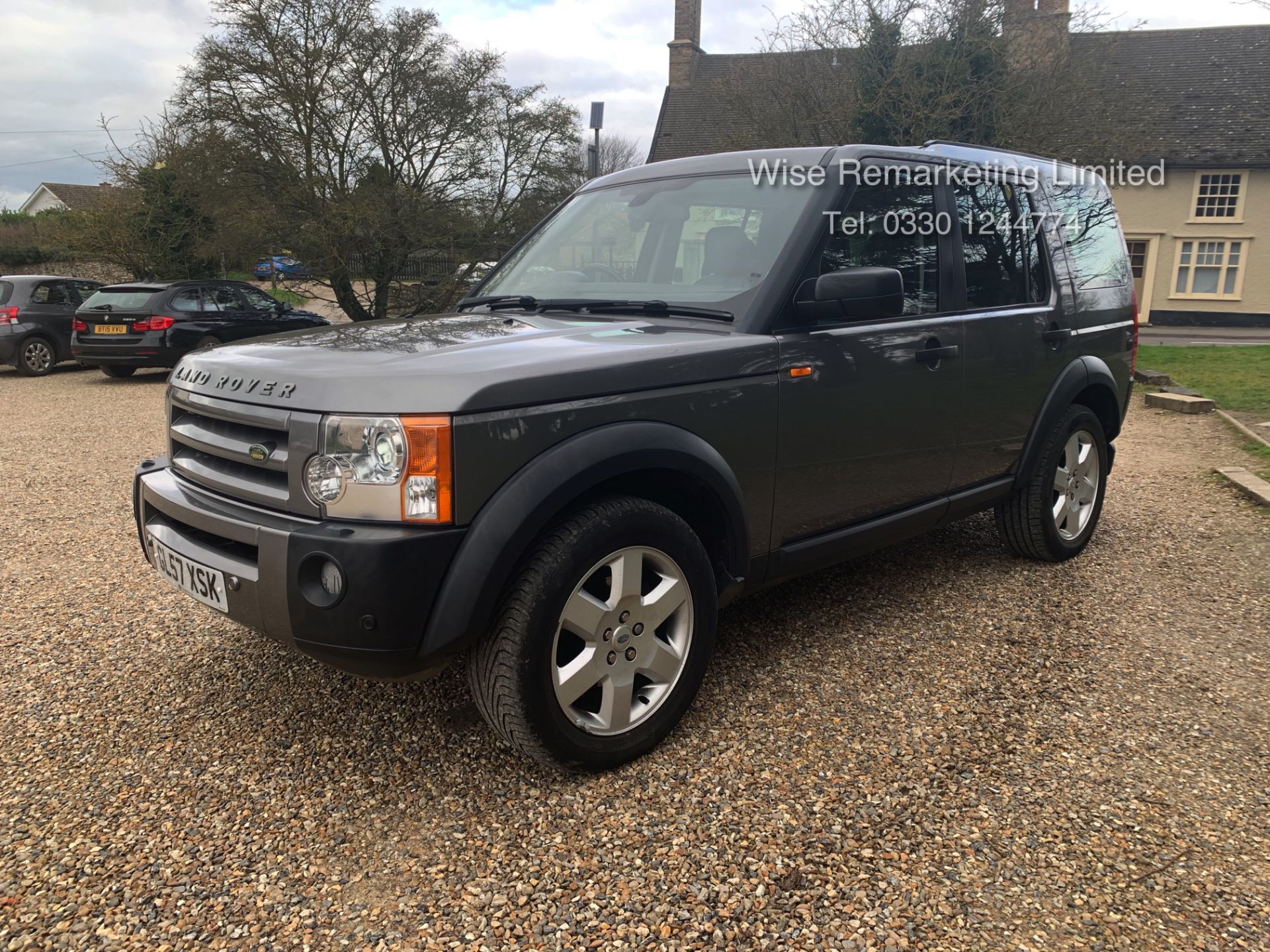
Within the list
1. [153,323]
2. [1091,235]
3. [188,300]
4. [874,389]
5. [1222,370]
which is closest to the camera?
[874,389]

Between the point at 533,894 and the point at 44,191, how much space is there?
77.5m

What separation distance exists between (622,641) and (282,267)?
53.4ft

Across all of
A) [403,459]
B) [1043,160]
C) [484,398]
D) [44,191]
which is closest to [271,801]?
[403,459]

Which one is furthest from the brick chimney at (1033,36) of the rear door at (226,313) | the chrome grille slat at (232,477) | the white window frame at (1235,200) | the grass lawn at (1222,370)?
the chrome grille slat at (232,477)

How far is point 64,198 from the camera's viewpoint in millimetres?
38219

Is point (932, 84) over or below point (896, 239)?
over

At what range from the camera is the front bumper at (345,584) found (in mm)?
2248

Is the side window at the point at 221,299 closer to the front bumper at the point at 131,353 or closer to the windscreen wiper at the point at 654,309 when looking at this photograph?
the front bumper at the point at 131,353

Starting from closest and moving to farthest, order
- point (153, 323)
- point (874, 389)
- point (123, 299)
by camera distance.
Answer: point (874, 389), point (153, 323), point (123, 299)

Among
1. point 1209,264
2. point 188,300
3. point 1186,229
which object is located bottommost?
point 188,300

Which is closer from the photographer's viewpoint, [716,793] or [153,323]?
[716,793]

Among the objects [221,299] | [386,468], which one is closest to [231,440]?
[386,468]

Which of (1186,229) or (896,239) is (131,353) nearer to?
(896,239)

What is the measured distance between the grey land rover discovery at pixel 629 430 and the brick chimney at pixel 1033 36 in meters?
13.5
